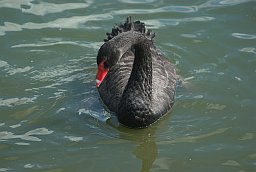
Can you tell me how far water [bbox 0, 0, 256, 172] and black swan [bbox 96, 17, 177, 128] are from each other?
122 mm

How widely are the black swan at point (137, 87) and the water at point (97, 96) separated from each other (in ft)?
0.40

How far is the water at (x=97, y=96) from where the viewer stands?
18.0 feet

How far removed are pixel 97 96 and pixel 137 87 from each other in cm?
82

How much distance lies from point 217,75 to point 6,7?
3326 mm

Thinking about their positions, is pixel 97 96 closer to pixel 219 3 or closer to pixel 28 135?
pixel 28 135

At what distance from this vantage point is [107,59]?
5191mm

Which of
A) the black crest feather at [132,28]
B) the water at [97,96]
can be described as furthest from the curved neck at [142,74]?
the black crest feather at [132,28]

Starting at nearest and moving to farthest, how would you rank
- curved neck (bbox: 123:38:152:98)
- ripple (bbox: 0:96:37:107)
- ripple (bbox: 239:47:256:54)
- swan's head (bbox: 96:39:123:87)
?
1. swan's head (bbox: 96:39:123:87)
2. curved neck (bbox: 123:38:152:98)
3. ripple (bbox: 0:96:37:107)
4. ripple (bbox: 239:47:256:54)

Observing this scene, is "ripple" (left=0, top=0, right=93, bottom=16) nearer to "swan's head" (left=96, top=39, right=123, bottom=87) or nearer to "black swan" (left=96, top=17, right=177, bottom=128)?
"black swan" (left=96, top=17, right=177, bottom=128)

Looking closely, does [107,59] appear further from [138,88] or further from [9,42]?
[9,42]

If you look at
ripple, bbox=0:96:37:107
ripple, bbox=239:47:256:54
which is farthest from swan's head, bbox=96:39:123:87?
ripple, bbox=239:47:256:54

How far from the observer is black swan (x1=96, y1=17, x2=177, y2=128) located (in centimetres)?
592

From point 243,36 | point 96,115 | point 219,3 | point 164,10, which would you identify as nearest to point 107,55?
point 96,115

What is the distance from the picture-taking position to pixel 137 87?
6074mm
